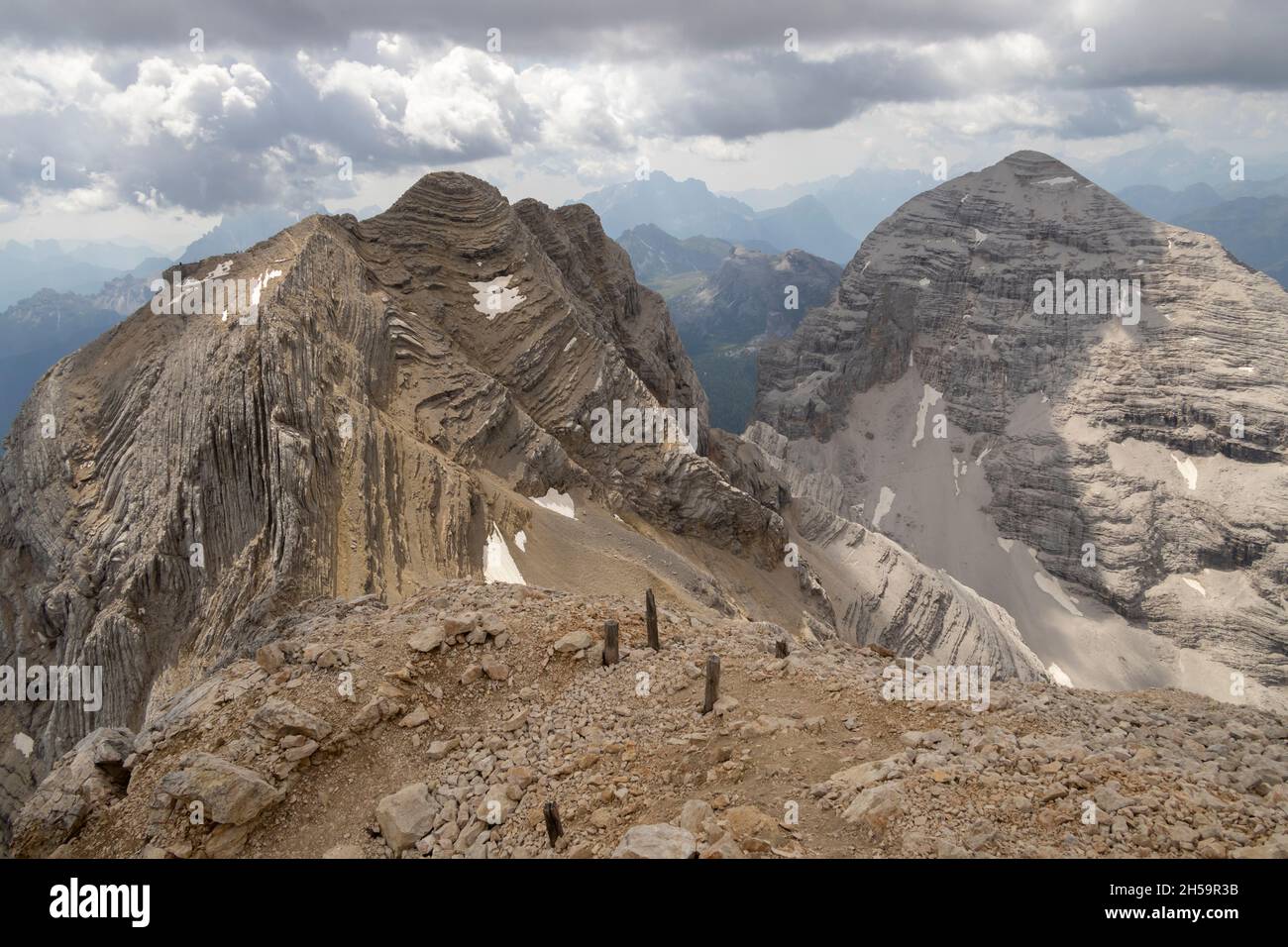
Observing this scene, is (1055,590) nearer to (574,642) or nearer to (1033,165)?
(1033,165)

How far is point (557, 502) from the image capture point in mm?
49062

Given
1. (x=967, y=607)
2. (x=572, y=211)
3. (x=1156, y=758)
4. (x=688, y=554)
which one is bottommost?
(x=967, y=607)

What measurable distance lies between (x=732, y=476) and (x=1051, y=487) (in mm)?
90480

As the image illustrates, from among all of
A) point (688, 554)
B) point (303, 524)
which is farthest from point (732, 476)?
point (303, 524)

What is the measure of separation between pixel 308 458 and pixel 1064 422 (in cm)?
14379

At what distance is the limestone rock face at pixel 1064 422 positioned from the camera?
383ft

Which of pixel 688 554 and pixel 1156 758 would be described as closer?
pixel 1156 758

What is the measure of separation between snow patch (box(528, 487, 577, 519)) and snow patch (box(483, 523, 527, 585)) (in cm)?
800

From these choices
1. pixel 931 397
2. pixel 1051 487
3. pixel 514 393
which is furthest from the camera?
pixel 931 397

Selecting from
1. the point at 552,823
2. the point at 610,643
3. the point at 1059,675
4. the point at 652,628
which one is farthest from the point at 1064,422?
the point at 552,823

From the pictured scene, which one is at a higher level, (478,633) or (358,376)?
(358,376)

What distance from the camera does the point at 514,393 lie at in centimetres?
5425

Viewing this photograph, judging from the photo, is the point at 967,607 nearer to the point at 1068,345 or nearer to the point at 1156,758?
the point at 1156,758

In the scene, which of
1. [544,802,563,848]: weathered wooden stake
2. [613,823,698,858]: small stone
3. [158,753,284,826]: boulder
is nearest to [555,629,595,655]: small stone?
[544,802,563,848]: weathered wooden stake
